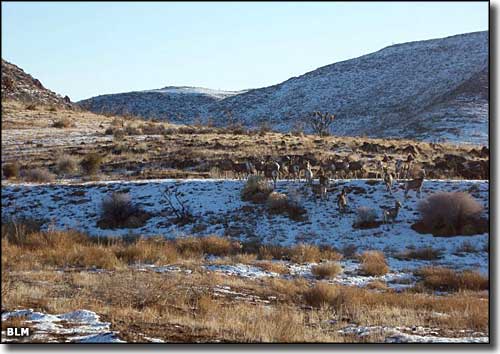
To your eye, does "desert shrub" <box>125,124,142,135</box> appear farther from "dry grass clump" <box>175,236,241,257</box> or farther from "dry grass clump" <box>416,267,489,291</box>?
"dry grass clump" <box>416,267,489,291</box>

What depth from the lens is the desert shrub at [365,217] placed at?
47.6 ft

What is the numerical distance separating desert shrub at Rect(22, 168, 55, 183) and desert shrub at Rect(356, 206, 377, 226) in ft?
27.8

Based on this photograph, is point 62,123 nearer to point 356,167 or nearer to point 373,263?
point 356,167

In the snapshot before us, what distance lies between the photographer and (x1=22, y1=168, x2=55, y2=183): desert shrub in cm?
1554

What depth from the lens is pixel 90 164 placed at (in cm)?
1900

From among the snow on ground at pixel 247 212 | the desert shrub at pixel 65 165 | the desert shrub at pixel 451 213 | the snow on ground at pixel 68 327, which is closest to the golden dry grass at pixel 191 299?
Answer: the snow on ground at pixel 68 327

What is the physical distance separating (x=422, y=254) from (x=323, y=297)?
4.41 m

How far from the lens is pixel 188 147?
985 inches

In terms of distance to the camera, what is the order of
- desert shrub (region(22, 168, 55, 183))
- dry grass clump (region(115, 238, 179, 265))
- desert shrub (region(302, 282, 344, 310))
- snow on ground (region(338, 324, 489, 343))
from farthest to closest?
desert shrub (region(22, 168, 55, 183)), dry grass clump (region(115, 238, 179, 265)), desert shrub (region(302, 282, 344, 310)), snow on ground (region(338, 324, 489, 343))

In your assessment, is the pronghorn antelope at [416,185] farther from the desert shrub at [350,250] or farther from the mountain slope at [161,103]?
the mountain slope at [161,103]

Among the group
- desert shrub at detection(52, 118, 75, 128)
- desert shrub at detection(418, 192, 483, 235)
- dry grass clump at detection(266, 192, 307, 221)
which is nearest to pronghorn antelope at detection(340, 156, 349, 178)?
dry grass clump at detection(266, 192, 307, 221)

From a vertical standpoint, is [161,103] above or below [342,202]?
above

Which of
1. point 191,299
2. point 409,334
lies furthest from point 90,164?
point 409,334

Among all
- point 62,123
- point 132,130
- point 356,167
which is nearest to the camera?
point 356,167
